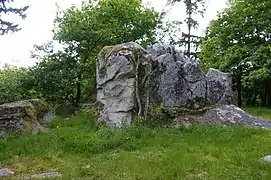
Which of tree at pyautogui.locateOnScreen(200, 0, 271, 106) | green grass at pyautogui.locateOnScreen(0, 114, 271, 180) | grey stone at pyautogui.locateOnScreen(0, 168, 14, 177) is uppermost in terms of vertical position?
tree at pyautogui.locateOnScreen(200, 0, 271, 106)

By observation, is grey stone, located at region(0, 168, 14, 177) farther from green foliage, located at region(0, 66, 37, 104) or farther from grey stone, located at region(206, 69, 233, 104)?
green foliage, located at region(0, 66, 37, 104)

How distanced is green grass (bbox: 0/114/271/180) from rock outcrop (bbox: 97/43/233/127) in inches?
64.4

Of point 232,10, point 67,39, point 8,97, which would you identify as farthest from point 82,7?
point 232,10

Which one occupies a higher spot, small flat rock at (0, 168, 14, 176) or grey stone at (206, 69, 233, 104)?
grey stone at (206, 69, 233, 104)

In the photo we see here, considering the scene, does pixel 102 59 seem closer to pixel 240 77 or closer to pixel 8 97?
pixel 8 97

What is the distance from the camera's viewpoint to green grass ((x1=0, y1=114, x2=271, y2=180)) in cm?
861

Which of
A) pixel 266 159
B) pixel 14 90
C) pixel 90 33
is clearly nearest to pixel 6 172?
pixel 266 159

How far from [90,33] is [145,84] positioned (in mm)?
8015

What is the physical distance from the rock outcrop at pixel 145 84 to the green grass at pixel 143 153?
1.63m

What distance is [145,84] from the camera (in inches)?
603

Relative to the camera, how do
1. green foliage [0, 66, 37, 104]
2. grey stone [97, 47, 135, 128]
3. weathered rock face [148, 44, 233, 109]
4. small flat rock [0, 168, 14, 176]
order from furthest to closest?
green foliage [0, 66, 37, 104] → weathered rock face [148, 44, 233, 109] → grey stone [97, 47, 135, 128] → small flat rock [0, 168, 14, 176]

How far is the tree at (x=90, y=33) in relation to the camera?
70.5 ft

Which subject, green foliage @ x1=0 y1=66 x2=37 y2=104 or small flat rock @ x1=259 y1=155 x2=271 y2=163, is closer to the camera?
small flat rock @ x1=259 y1=155 x2=271 y2=163

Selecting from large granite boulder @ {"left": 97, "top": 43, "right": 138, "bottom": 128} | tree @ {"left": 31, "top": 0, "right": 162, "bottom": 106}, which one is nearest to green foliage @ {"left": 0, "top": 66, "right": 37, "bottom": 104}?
tree @ {"left": 31, "top": 0, "right": 162, "bottom": 106}
